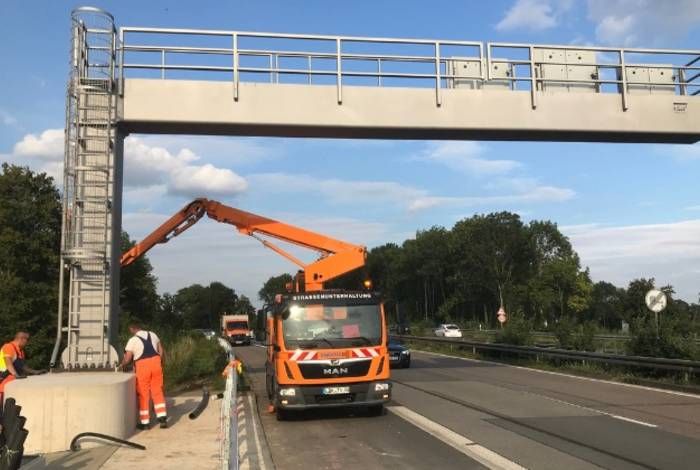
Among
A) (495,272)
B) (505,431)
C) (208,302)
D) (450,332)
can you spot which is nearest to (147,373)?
(505,431)

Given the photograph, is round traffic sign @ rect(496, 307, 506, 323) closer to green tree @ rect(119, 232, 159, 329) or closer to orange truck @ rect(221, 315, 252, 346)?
green tree @ rect(119, 232, 159, 329)

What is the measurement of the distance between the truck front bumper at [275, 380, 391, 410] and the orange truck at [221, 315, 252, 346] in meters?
55.0

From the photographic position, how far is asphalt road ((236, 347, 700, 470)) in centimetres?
866

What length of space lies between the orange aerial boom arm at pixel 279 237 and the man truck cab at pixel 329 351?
303 cm

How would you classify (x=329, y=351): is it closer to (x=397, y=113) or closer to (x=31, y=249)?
(x=397, y=113)

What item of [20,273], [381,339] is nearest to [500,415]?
[381,339]

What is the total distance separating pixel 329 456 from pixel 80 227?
8.03m

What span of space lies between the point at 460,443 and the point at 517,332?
793 inches

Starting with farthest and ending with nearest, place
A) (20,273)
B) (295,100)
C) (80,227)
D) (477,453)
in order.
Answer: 1. (20,273)
2. (295,100)
3. (80,227)
4. (477,453)

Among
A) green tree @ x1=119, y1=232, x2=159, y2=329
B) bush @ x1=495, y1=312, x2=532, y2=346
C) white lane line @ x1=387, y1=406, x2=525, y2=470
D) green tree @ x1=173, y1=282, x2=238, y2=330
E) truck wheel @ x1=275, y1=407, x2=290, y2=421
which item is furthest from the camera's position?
green tree @ x1=173, y1=282, x2=238, y2=330

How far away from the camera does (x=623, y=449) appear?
361 inches

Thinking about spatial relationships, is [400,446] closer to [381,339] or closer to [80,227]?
[381,339]

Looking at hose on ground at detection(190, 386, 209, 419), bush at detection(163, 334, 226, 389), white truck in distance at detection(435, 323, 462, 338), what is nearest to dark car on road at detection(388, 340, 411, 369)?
bush at detection(163, 334, 226, 389)

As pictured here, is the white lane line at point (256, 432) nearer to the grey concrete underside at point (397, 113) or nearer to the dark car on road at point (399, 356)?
the grey concrete underside at point (397, 113)
